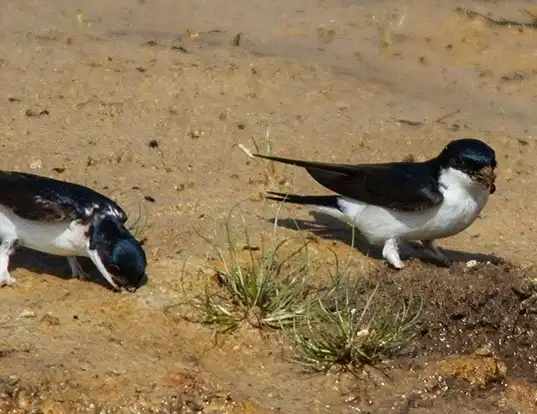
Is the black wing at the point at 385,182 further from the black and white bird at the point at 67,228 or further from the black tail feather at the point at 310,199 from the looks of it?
the black and white bird at the point at 67,228

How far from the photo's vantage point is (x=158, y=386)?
5508 millimetres

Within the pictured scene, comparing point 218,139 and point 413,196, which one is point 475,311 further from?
point 218,139

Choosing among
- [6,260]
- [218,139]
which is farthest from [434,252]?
[6,260]

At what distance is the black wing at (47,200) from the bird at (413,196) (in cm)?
90

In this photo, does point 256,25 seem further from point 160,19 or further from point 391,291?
point 391,291

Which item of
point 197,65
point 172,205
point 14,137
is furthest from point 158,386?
point 197,65

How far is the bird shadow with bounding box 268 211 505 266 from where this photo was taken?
22.8 feet

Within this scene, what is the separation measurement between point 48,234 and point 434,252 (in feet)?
6.05

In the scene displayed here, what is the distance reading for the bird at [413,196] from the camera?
257 inches

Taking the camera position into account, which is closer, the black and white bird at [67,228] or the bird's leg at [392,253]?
the black and white bird at [67,228]

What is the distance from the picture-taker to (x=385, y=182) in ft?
22.0

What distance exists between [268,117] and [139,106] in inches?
28.4

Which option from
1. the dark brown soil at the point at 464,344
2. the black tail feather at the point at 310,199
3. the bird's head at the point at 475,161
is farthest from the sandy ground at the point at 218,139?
the bird's head at the point at 475,161

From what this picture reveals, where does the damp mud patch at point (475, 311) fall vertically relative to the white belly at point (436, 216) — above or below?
below
